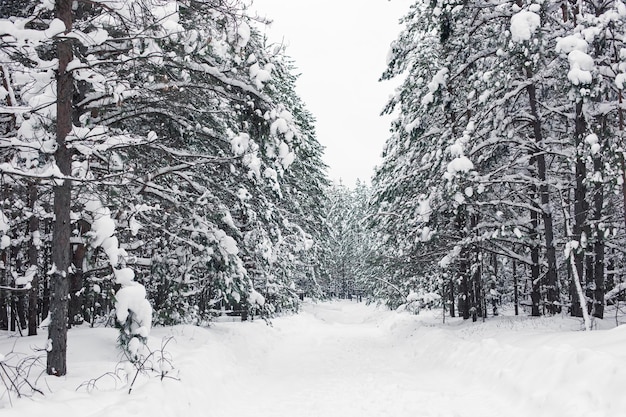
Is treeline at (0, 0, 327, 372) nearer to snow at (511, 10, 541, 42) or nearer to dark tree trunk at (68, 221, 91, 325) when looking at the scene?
dark tree trunk at (68, 221, 91, 325)

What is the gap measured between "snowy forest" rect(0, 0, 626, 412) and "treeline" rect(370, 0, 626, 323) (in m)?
0.07

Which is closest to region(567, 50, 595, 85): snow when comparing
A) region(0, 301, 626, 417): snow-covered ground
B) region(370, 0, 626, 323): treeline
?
region(370, 0, 626, 323): treeline

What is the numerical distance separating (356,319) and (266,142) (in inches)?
1373

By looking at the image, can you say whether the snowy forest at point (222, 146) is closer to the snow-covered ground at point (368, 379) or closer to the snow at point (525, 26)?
the snow at point (525, 26)

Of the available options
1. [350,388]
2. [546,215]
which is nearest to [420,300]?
[546,215]

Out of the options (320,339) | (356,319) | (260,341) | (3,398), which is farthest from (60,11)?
(356,319)

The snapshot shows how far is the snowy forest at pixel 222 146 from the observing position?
20.6 feet

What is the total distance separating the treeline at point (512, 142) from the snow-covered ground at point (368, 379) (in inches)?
79.8

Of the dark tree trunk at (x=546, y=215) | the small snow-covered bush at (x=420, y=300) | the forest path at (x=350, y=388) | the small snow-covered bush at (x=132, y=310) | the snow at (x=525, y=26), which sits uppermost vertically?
the snow at (x=525, y=26)

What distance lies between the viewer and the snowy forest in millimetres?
6270

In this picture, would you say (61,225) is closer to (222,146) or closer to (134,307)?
(134,307)

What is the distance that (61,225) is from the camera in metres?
6.18

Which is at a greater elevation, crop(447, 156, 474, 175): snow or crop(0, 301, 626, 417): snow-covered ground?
crop(447, 156, 474, 175): snow

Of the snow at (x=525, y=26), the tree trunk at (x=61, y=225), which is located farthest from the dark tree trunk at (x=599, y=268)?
the tree trunk at (x=61, y=225)
